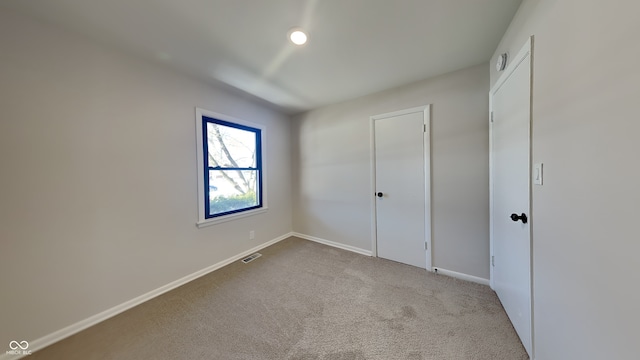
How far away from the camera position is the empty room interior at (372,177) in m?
0.88

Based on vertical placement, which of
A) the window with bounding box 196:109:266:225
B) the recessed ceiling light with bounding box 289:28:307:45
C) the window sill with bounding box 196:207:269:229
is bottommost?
the window sill with bounding box 196:207:269:229

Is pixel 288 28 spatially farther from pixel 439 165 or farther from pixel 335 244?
pixel 335 244

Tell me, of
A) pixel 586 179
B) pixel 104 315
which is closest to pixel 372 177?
pixel 586 179

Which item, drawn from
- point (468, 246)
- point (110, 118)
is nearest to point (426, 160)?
point (468, 246)

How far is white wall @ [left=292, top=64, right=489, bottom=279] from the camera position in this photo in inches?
84.4

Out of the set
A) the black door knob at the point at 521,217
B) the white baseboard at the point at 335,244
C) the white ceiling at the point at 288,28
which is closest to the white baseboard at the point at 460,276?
the white baseboard at the point at 335,244

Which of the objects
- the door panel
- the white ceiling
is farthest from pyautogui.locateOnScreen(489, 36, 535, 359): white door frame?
the door panel

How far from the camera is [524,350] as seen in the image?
1.38 meters

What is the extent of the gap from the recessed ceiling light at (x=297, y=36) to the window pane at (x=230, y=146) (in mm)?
1610

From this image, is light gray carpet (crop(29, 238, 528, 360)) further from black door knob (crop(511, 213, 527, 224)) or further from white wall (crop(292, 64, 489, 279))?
black door knob (crop(511, 213, 527, 224))

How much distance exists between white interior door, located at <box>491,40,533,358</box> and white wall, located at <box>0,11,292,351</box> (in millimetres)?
3107

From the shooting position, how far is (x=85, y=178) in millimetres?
1671

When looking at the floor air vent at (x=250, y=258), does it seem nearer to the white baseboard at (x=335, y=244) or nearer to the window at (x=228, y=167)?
the window at (x=228, y=167)

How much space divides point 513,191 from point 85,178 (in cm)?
348
